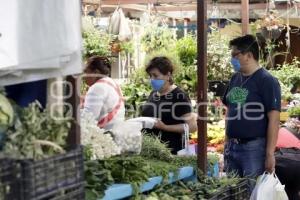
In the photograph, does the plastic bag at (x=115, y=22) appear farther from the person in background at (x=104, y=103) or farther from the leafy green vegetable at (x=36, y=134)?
the leafy green vegetable at (x=36, y=134)

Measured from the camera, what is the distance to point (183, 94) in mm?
5512

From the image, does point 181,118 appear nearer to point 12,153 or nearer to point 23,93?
point 23,93

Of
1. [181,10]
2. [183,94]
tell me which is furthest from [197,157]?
[181,10]

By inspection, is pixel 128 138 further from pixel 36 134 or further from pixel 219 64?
pixel 219 64

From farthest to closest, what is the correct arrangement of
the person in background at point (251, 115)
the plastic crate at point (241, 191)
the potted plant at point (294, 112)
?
the potted plant at point (294, 112), the person in background at point (251, 115), the plastic crate at point (241, 191)

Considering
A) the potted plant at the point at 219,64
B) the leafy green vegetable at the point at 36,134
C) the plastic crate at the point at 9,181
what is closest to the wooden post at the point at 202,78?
the leafy green vegetable at the point at 36,134

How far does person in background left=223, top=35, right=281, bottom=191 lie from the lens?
4.88 m

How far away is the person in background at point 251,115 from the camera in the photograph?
4.88 m

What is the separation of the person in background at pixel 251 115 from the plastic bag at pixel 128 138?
1.23 metres

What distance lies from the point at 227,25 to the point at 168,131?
7348 millimetres

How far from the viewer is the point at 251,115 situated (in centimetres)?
494

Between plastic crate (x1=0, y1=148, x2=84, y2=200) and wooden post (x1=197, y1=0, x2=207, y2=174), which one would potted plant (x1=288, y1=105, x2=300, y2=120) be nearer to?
wooden post (x1=197, y1=0, x2=207, y2=174)

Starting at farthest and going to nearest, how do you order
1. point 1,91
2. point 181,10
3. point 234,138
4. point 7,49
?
point 181,10 < point 234,138 < point 1,91 < point 7,49

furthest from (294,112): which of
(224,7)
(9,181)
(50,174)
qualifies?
(9,181)
